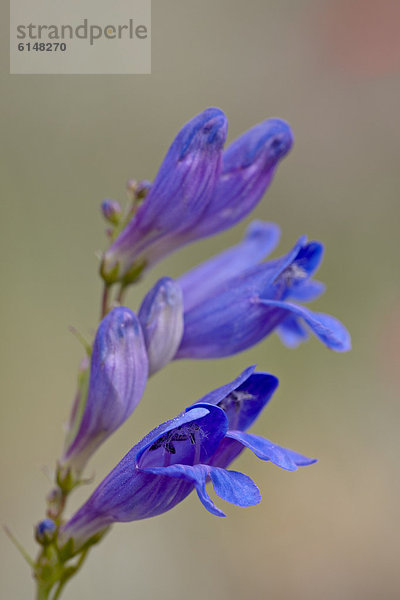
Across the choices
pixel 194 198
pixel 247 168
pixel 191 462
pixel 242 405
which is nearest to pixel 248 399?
pixel 242 405

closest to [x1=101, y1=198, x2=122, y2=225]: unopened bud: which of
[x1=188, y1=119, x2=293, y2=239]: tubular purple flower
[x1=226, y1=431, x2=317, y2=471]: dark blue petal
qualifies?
[x1=188, y1=119, x2=293, y2=239]: tubular purple flower

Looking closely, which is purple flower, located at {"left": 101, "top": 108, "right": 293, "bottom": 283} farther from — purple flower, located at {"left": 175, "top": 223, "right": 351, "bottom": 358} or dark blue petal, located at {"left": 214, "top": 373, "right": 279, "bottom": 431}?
dark blue petal, located at {"left": 214, "top": 373, "right": 279, "bottom": 431}

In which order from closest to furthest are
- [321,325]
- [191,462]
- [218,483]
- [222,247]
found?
[218,483] < [191,462] < [321,325] < [222,247]

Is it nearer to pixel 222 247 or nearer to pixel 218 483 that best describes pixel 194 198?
pixel 218 483

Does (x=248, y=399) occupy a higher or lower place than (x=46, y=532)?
higher

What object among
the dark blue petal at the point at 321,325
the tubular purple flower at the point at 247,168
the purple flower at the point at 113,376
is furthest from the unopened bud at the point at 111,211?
the dark blue petal at the point at 321,325
